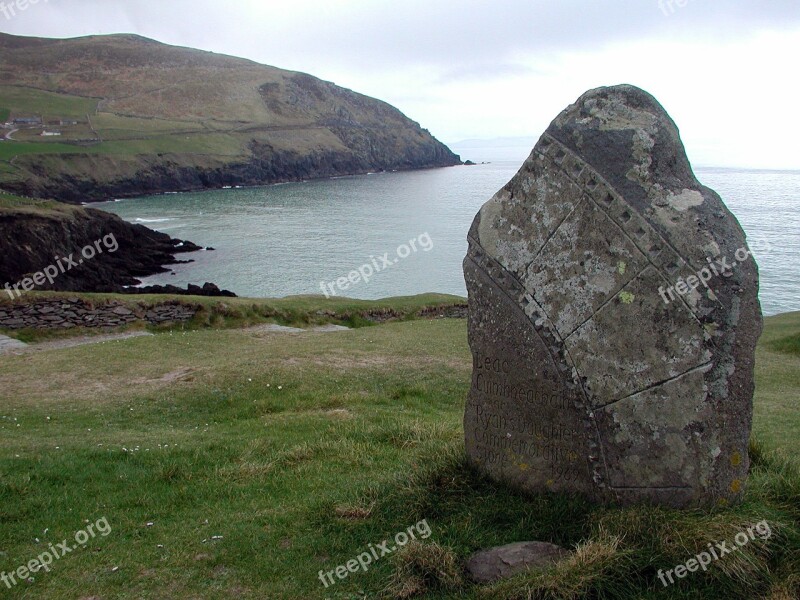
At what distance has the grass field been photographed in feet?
20.9

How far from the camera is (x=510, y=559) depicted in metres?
6.61

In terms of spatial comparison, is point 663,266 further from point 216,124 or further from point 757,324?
point 216,124

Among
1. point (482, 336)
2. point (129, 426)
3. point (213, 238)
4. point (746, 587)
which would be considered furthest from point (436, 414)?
point (213, 238)

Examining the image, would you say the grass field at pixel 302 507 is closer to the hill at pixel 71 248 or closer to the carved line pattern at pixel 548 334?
the carved line pattern at pixel 548 334

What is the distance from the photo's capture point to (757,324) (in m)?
6.93
